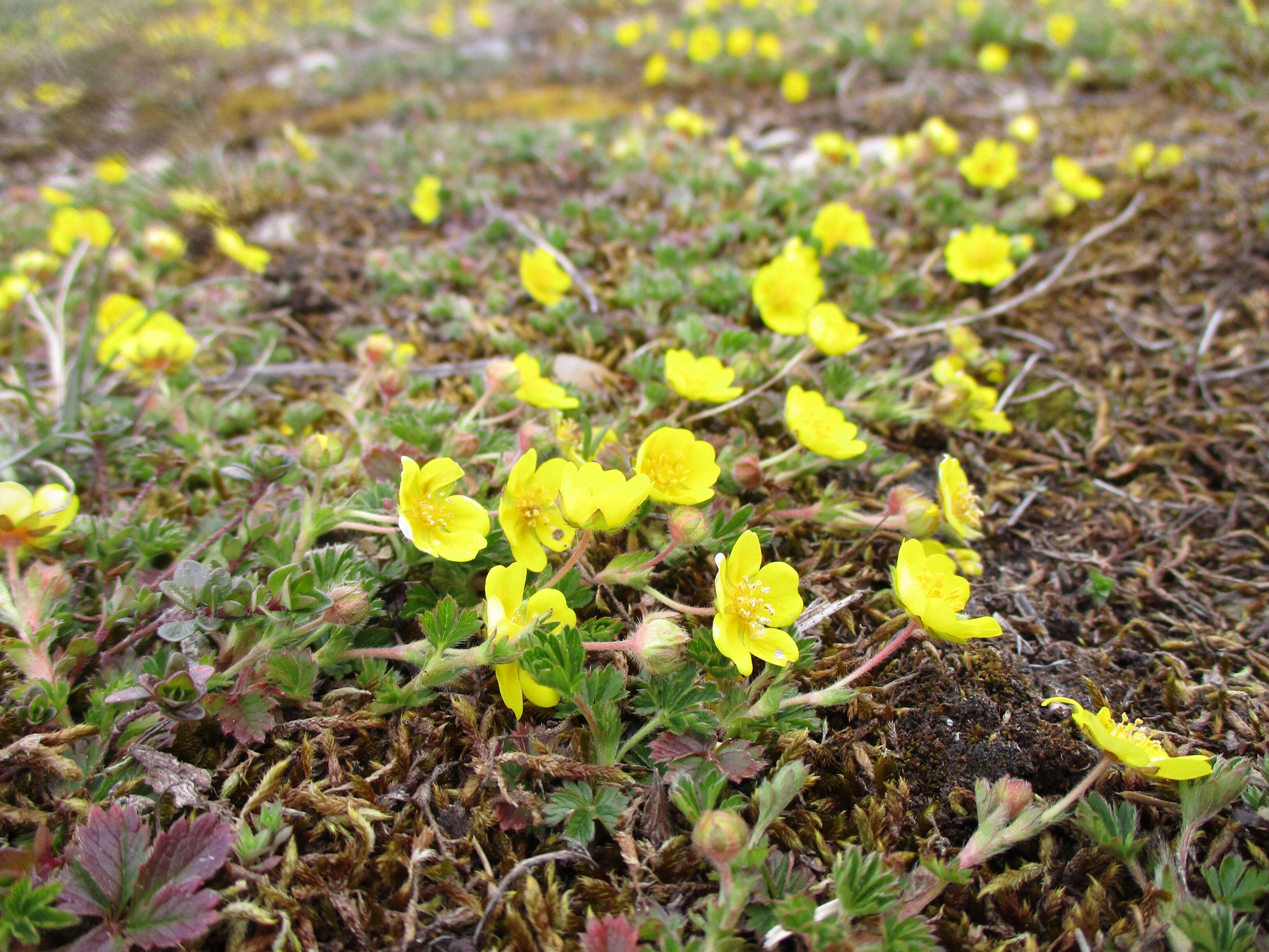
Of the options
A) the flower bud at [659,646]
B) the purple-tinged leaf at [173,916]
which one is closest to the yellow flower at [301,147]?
the flower bud at [659,646]

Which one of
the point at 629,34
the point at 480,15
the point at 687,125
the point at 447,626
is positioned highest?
the point at 480,15

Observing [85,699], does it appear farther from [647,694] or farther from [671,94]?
[671,94]

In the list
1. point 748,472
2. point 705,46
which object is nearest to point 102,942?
point 748,472

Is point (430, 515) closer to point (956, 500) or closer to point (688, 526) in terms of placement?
point (688, 526)

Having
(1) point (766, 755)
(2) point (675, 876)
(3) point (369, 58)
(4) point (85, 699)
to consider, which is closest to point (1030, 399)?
(1) point (766, 755)

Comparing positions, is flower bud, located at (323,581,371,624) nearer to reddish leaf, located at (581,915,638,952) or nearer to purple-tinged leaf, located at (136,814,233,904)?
purple-tinged leaf, located at (136,814,233,904)
